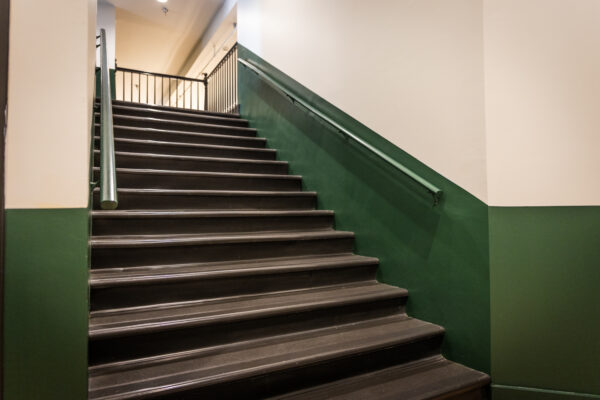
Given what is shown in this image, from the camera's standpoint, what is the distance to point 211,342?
1688 mm

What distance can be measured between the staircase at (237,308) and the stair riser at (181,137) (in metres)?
0.36

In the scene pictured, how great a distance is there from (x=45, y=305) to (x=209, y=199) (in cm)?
156

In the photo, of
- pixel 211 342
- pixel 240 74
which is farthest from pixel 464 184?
pixel 240 74

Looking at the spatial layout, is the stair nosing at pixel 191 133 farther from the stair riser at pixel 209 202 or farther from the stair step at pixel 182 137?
the stair riser at pixel 209 202

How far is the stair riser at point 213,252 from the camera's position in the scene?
1.94 metres

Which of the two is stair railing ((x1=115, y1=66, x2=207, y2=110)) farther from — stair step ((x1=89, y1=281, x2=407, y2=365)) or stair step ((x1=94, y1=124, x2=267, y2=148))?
stair step ((x1=89, y1=281, x2=407, y2=365))

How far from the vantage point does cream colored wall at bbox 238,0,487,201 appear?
1.77m

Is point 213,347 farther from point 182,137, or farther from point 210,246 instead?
point 182,137

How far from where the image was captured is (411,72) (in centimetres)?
211

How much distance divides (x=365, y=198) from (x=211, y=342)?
138 cm

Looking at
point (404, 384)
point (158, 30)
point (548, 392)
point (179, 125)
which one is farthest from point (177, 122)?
point (158, 30)

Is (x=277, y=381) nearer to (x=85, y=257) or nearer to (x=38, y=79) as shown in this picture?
(x=85, y=257)

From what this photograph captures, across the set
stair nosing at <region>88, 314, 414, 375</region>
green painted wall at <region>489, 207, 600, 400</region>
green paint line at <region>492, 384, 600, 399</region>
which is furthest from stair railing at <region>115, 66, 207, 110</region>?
green paint line at <region>492, 384, 600, 399</region>

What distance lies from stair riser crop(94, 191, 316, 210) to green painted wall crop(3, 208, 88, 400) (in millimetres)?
1242
